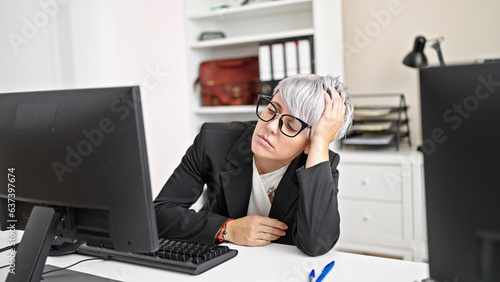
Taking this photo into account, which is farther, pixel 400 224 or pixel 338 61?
pixel 338 61

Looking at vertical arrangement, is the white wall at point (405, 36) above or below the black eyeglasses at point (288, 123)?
above

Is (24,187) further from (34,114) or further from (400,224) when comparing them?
(400,224)

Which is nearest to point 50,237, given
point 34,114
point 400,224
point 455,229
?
point 34,114

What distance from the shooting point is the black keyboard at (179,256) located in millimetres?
1140

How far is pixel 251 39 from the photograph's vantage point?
9.64 feet

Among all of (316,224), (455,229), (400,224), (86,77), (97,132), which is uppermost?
(86,77)

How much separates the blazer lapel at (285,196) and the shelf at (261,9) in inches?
62.8

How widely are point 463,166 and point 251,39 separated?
235 centimetres

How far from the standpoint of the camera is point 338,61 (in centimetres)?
292

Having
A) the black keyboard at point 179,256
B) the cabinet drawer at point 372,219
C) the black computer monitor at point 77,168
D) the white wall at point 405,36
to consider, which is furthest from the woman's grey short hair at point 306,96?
the white wall at point 405,36

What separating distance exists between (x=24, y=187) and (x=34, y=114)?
181 mm

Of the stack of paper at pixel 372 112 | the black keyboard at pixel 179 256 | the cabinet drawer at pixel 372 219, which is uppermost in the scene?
the stack of paper at pixel 372 112

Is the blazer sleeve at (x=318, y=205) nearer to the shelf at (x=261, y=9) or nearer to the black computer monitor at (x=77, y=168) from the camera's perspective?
the black computer monitor at (x=77, y=168)

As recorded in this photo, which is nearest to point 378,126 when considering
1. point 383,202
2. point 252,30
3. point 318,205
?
point 383,202
